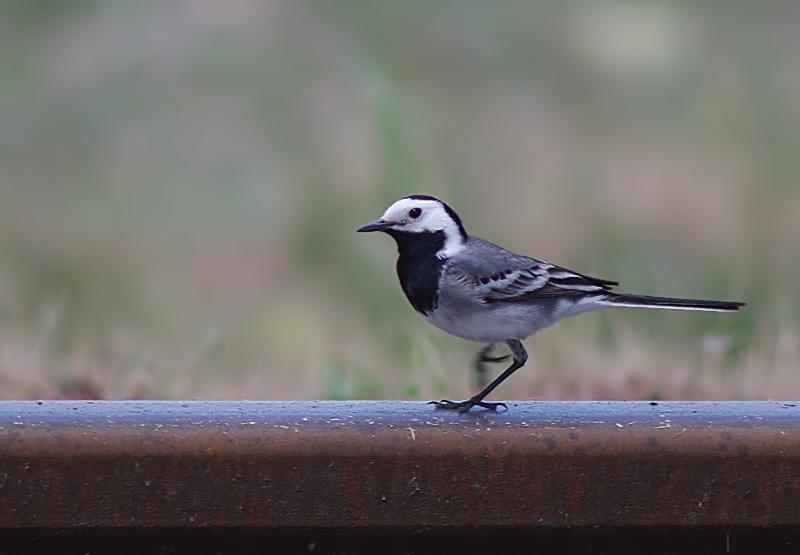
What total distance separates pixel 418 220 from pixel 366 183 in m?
4.18

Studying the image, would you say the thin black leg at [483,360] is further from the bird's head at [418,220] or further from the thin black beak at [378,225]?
the thin black beak at [378,225]

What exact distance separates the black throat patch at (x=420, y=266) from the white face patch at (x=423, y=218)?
0.05 ft

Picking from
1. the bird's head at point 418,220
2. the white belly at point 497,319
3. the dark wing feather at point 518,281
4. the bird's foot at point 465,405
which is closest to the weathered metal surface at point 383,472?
the bird's foot at point 465,405

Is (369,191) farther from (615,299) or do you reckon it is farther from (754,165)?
(615,299)

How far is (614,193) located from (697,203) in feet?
1.57

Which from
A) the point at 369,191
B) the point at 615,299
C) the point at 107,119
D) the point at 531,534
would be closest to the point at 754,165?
the point at 369,191

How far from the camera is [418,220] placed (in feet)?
15.6

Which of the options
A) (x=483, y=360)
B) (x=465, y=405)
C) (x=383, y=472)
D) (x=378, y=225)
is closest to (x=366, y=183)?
(x=483, y=360)

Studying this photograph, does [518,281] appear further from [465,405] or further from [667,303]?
[465,405]

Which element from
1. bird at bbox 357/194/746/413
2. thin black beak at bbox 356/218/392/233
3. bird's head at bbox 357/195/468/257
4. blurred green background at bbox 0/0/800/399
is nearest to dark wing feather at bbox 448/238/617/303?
bird at bbox 357/194/746/413

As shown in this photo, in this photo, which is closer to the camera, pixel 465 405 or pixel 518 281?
pixel 465 405

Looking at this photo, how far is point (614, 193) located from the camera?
9219 mm

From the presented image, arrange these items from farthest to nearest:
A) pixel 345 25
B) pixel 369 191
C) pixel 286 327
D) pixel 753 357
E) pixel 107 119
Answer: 1. pixel 345 25
2. pixel 107 119
3. pixel 369 191
4. pixel 286 327
5. pixel 753 357

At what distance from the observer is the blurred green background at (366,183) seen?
5.86 m
